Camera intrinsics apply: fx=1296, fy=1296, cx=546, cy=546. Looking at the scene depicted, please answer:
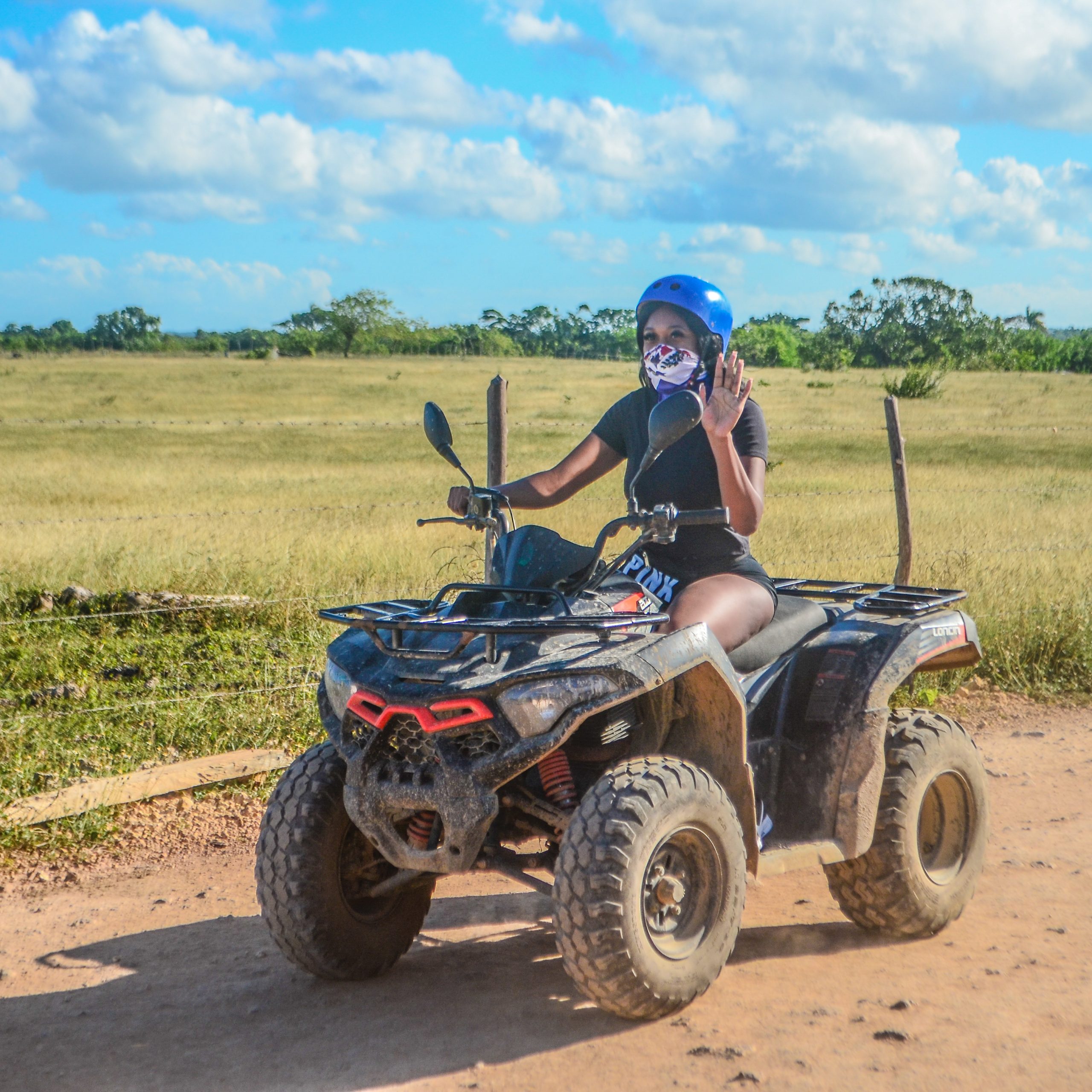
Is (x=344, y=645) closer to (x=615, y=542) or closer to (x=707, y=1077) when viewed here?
(x=707, y=1077)

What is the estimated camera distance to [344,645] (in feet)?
12.3

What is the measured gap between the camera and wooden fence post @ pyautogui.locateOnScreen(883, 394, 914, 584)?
8.92 m

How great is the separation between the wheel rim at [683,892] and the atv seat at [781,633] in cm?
58

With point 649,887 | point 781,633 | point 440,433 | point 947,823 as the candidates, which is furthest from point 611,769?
point 947,823

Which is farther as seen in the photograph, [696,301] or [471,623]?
[696,301]

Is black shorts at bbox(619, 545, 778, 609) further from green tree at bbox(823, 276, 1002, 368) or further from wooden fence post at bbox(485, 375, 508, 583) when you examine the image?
green tree at bbox(823, 276, 1002, 368)

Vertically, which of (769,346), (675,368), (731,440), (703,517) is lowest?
(703,517)

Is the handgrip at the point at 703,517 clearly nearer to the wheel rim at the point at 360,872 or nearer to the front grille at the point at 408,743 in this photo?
the front grille at the point at 408,743

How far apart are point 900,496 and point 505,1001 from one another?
6.04 meters

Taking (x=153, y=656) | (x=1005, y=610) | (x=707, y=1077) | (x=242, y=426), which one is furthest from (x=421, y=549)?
(x=242, y=426)

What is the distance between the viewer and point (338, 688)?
143 inches

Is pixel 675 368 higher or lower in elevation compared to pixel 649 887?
higher

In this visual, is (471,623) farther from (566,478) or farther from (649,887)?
(566,478)

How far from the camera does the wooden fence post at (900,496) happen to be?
8922 mm
